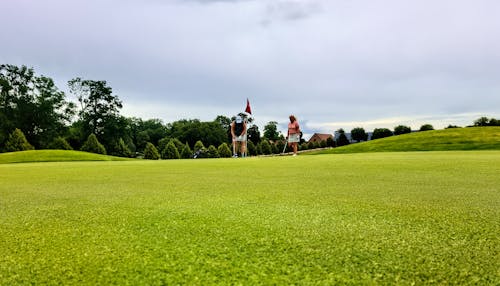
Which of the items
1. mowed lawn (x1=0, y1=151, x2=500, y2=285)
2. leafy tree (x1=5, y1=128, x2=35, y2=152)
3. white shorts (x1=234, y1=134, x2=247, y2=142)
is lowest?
mowed lawn (x1=0, y1=151, x2=500, y2=285)

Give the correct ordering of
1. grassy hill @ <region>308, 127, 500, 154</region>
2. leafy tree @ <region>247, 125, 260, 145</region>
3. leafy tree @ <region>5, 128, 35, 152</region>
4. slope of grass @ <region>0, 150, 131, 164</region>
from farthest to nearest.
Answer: leafy tree @ <region>247, 125, 260, 145</region>, leafy tree @ <region>5, 128, 35, 152</region>, grassy hill @ <region>308, 127, 500, 154</region>, slope of grass @ <region>0, 150, 131, 164</region>

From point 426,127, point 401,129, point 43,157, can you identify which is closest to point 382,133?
point 401,129

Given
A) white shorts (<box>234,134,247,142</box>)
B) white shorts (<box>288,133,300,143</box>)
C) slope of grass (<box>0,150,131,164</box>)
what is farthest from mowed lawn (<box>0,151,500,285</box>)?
slope of grass (<box>0,150,131,164</box>)

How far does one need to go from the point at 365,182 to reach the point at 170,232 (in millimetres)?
3424

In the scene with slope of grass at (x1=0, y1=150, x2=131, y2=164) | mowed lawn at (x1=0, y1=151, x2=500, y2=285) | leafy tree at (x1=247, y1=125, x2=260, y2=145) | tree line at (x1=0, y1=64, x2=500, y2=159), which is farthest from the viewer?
leafy tree at (x1=247, y1=125, x2=260, y2=145)

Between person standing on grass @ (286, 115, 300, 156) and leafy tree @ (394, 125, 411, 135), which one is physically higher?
leafy tree @ (394, 125, 411, 135)

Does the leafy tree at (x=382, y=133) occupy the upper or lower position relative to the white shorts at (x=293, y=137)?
upper

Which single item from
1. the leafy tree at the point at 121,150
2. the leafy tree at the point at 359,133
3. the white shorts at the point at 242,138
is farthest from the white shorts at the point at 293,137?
the leafy tree at the point at 359,133

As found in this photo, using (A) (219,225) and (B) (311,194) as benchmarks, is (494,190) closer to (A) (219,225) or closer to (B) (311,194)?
(B) (311,194)

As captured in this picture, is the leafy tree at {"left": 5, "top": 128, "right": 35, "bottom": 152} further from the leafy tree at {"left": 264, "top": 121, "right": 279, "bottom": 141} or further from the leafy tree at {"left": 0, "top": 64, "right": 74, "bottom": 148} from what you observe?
the leafy tree at {"left": 264, "top": 121, "right": 279, "bottom": 141}

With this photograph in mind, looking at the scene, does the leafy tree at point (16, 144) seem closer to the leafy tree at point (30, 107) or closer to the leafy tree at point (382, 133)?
the leafy tree at point (30, 107)

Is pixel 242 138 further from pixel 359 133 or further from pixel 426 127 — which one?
pixel 359 133

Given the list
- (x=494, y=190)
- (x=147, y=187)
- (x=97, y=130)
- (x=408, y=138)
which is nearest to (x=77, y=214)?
(x=147, y=187)

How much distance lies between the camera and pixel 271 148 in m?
51.5
